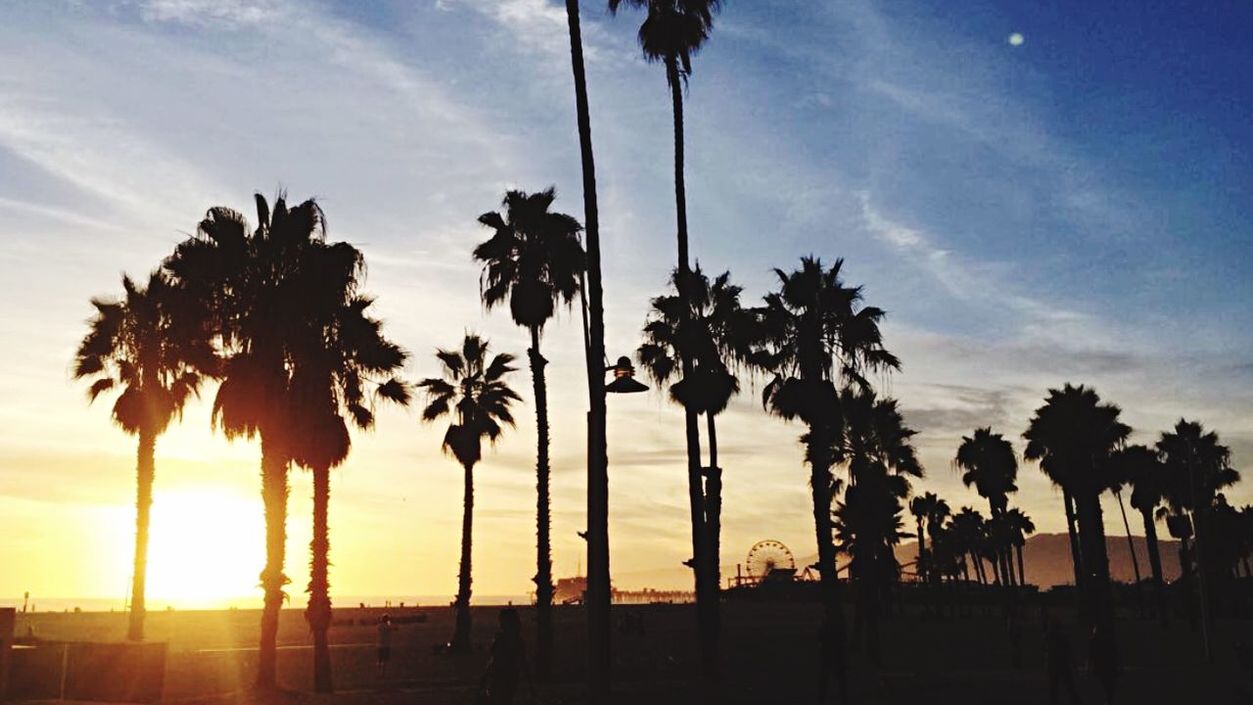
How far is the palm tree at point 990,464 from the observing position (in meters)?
75.3

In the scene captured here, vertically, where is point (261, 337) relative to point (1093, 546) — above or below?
above

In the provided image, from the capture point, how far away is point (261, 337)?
28.4m

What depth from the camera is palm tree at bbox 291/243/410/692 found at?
28750 mm

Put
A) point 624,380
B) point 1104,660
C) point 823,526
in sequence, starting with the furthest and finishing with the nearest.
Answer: point 823,526, point 1104,660, point 624,380

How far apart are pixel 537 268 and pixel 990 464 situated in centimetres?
4930

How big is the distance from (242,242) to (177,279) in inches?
84.3

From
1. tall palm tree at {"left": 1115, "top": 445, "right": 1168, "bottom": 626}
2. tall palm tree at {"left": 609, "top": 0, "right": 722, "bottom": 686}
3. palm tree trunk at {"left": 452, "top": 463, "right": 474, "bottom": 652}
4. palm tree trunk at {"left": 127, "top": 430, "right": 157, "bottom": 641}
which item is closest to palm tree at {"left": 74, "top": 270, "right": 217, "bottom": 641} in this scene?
palm tree trunk at {"left": 127, "top": 430, "right": 157, "bottom": 641}

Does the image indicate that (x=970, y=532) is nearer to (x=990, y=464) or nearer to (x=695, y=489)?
(x=990, y=464)

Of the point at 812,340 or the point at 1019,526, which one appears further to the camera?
the point at 1019,526

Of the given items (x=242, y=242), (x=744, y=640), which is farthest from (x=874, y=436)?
(x=242, y=242)

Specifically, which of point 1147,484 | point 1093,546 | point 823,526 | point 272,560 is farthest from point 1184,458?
point 272,560

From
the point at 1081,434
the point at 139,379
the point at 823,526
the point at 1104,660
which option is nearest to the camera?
the point at 1104,660

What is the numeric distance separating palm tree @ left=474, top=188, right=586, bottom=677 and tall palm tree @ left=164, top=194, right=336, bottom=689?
30.6ft

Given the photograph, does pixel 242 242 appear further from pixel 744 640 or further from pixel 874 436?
pixel 874 436
